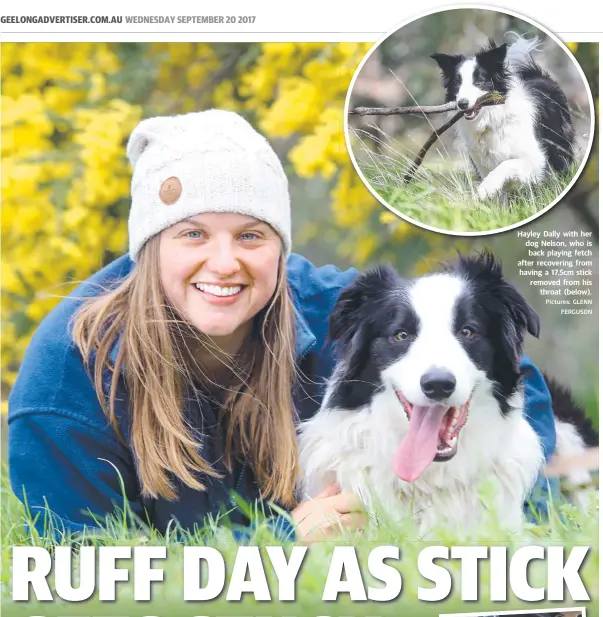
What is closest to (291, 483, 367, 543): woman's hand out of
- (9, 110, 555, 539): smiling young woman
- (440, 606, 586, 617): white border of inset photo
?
(9, 110, 555, 539): smiling young woman

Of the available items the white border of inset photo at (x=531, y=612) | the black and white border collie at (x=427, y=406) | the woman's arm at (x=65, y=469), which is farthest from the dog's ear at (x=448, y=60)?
the white border of inset photo at (x=531, y=612)

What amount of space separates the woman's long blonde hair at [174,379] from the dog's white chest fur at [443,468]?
18 cm

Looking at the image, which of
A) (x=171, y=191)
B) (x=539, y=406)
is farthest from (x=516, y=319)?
(x=171, y=191)

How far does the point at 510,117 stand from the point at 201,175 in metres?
1.00

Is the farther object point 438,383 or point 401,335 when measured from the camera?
point 401,335

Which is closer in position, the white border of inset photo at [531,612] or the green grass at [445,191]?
the white border of inset photo at [531,612]

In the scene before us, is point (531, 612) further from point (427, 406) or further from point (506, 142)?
point (506, 142)

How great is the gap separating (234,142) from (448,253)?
0.76m

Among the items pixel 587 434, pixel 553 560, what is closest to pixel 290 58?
pixel 587 434

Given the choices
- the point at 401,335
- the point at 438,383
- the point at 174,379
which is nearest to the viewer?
the point at 438,383

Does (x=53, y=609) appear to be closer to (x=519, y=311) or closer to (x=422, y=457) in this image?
(x=422, y=457)

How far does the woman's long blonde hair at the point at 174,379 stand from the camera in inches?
99.0

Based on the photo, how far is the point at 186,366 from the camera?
8.55ft

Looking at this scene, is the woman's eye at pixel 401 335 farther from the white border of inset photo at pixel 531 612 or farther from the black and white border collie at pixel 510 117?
the white border of inset photo at pixel 531 612
